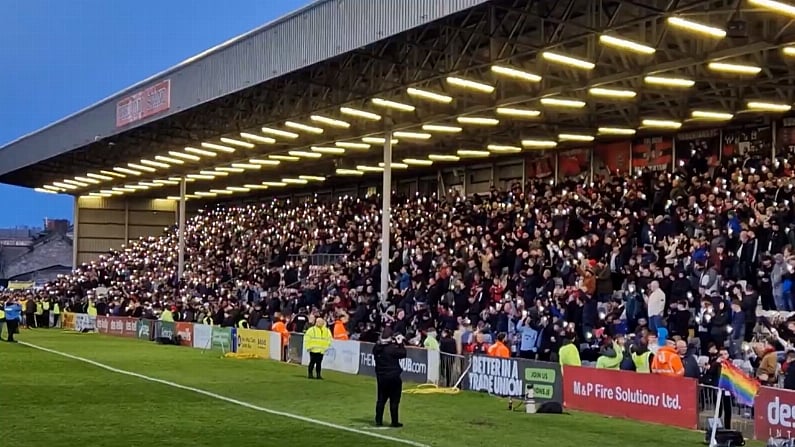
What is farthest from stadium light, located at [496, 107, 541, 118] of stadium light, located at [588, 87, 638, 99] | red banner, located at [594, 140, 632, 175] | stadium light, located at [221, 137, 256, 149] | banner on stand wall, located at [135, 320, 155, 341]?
banner on stand wall, located at [135, 320, 155, 341]

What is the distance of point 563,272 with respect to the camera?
30.7 metres

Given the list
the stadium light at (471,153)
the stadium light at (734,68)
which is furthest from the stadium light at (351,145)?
the stadium light at (734,68)

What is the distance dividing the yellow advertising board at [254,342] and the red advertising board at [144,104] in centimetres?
1025

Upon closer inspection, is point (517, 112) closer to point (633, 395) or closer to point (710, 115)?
point (710, 115)

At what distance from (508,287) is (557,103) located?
6491 mm

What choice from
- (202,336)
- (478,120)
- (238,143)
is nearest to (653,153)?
(478,120)

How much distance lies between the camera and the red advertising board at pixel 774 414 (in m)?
16.4

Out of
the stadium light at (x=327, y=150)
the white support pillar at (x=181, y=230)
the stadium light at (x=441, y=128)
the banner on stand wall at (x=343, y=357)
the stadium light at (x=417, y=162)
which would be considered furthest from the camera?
the white support pillar at (x=181, y=230)

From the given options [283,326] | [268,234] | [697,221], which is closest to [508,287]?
[697,221]

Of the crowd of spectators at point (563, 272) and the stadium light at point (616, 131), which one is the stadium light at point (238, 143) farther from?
the stadium light at point (616, 131)

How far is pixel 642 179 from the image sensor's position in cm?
3569

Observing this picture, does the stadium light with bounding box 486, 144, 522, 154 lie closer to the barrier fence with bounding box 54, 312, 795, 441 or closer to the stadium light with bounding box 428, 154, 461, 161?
the stadium light with bounding box 428, 154, 461, 161

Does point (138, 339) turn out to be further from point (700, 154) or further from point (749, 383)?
point (749, 383)

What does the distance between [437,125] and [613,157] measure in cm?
829
